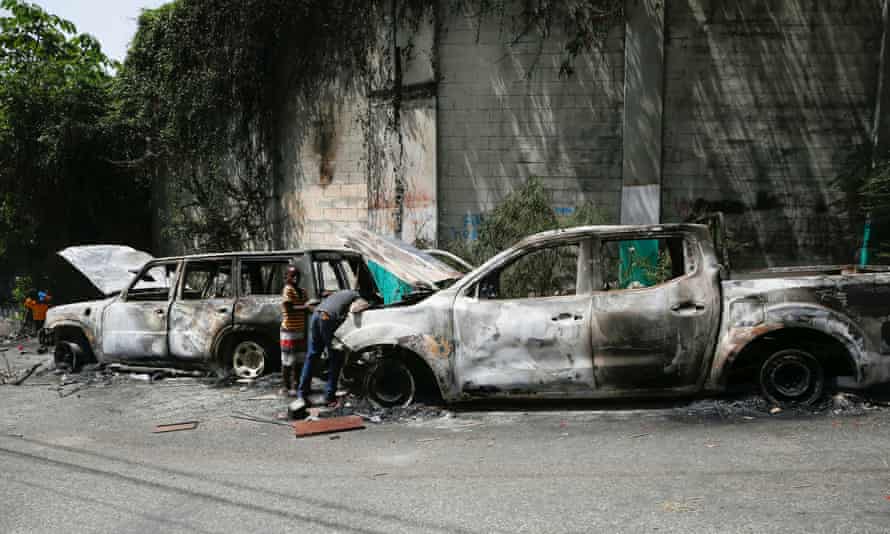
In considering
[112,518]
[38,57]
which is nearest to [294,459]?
[112,518]

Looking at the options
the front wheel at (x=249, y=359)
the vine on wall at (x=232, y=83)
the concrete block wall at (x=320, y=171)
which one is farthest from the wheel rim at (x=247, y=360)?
the vine on wall at (x=232, y=83)

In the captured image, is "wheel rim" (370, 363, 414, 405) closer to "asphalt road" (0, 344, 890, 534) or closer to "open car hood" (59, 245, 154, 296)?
"asphalt road" (0, 344, 890, 534)

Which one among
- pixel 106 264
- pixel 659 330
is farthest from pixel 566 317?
pixel 106 264

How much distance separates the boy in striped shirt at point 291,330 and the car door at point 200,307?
1.12 metres

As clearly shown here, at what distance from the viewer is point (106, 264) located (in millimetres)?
10680

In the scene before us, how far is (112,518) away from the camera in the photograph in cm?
418

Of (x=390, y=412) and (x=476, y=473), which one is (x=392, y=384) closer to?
(x=390, y=412)

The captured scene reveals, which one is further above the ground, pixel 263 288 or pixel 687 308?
pixel 263 288

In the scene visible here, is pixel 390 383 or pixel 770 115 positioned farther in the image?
pixel 770 115

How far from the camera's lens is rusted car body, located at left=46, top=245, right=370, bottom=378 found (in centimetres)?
806

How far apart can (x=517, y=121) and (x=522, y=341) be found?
7.16m

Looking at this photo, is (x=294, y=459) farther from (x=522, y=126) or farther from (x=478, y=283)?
(x=522, y=126)

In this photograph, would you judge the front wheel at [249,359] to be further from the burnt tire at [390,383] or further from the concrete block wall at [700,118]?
the concrete block wall at [700,118]

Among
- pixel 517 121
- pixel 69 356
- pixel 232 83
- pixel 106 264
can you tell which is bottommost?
pixel 69 356
